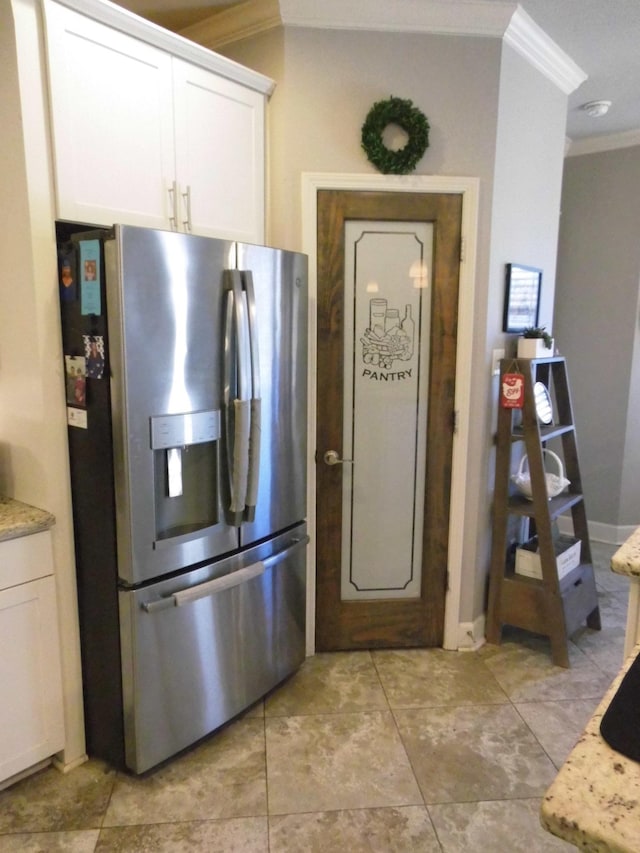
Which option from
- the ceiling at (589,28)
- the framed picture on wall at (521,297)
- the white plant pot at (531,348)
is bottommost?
the white plant pot at (531,348)

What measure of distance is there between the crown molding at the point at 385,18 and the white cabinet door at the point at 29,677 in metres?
2.23

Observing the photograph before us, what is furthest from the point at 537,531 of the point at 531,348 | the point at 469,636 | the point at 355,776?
the point at 355,776

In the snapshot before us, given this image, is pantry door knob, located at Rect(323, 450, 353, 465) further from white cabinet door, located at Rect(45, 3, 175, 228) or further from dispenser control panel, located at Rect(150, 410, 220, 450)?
white cabinet door, located at Rect(45, 3, 175, 228)

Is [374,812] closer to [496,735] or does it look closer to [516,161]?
[496,735]

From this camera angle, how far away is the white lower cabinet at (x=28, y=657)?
6.03 ft

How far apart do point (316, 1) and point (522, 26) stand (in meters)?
0.85

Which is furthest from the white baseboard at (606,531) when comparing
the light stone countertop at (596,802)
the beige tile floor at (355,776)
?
the light stone countertop at (596,802)

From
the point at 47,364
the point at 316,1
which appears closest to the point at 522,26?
the point at 316,1

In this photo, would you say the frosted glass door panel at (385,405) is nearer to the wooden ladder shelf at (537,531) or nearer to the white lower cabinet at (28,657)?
the wooden ladder shelf at (537,531)

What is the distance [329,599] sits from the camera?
275 centimetres

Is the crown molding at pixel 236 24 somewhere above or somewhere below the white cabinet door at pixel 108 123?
above

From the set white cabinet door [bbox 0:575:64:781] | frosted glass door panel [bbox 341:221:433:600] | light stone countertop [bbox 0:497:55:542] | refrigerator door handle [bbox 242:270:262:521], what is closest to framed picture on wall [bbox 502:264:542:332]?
frosted glass door panel [bbox 341:221:433:600]

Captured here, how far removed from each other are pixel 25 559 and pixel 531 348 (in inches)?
86.2

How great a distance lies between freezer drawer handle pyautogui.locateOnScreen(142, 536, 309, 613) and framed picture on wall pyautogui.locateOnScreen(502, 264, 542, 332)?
4.68 ft
